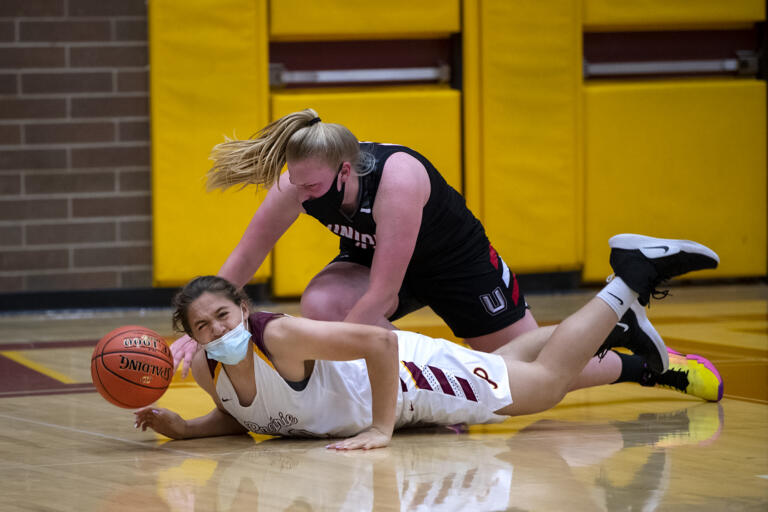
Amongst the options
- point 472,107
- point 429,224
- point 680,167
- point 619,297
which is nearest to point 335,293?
point 429,224

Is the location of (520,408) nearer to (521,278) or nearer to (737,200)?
(521,278)

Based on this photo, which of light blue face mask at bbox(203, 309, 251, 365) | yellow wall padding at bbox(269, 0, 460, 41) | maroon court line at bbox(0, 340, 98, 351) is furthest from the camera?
yellow wall padding at bbox(269, 0, 460, 41)

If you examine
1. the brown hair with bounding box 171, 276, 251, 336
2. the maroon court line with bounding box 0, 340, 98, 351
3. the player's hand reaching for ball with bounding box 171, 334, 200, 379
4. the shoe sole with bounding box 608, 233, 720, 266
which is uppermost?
the shoe sole with bounding box 608, 233, 720, 266

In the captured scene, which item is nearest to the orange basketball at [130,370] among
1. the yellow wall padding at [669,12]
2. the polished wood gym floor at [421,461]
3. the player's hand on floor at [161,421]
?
the player's hand on floor at [161,421]

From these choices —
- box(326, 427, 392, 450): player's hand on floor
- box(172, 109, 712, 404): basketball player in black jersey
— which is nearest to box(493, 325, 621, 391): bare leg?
box(172, 109, 712, 404): basketball player in black jersey

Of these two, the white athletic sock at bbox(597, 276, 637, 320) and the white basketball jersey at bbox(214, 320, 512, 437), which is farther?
the white athletic sock at bbox(597, 276, 637, 320)

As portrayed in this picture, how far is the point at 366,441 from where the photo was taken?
3117 millimetres

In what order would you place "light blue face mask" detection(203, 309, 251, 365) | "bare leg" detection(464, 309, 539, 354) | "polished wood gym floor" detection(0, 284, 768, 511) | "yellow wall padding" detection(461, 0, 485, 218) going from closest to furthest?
1. "polished wood gym floor" detection(0, 284, 768, 511)
2. "light blue face mask" detection(203, 309, 251, 365)
3. "bare leg" detection(464, 309, 539, 354)
4. "yellow wall padding" detection(461, 0, 485, 218)

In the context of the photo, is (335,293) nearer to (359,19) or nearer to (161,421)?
(161,421)

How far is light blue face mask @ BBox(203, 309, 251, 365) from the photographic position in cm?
304

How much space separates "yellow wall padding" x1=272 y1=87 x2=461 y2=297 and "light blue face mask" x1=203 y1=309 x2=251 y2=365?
410 centimetres

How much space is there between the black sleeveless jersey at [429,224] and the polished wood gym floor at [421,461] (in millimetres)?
600

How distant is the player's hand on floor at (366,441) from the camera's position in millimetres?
3111

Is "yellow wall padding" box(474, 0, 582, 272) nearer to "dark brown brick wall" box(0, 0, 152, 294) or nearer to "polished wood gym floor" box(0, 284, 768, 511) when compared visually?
"dark brown brick wall" box(0, 0, 152, 294)
